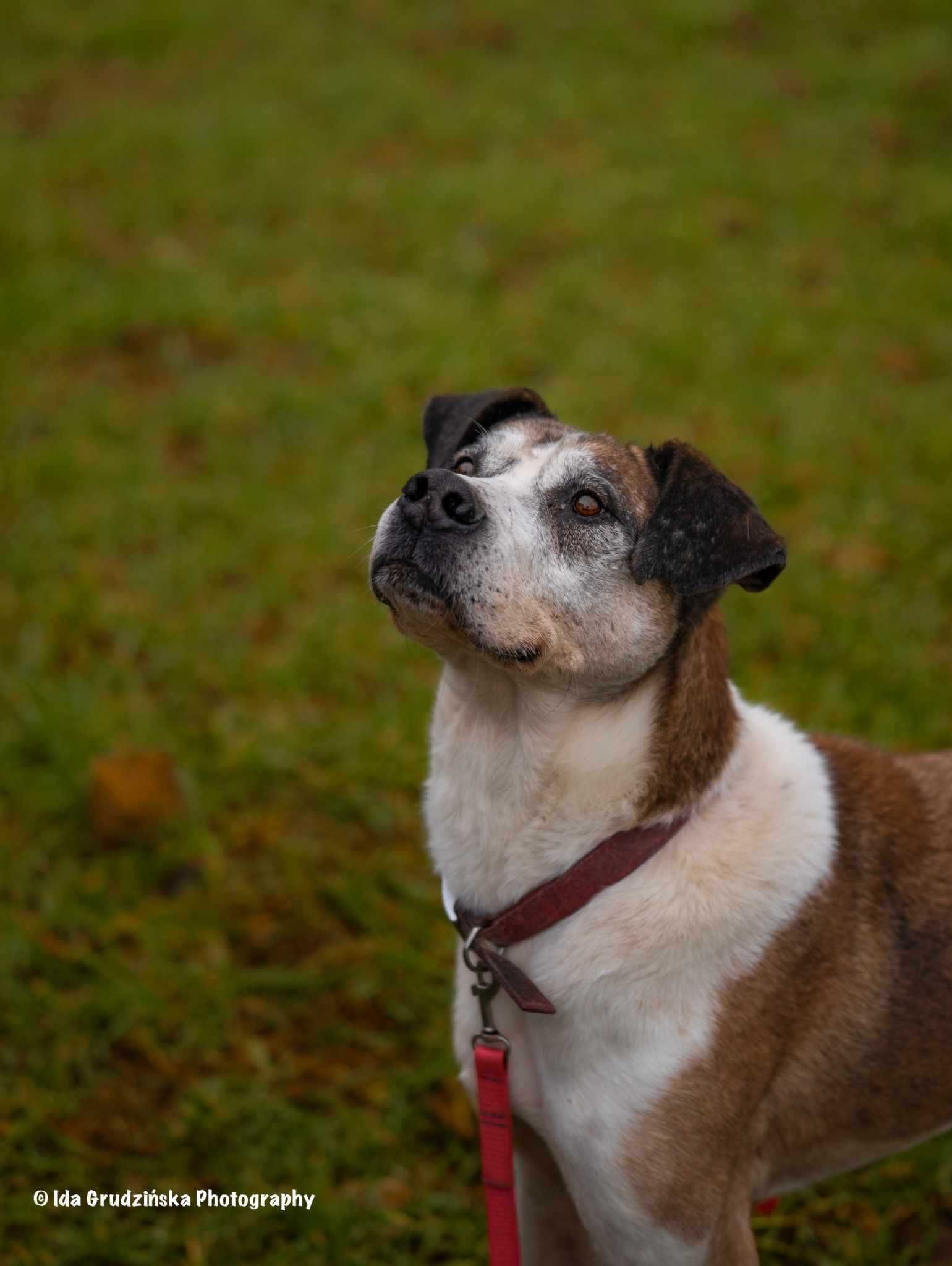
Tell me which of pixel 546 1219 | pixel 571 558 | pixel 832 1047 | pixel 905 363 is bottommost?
pixel 546 1219

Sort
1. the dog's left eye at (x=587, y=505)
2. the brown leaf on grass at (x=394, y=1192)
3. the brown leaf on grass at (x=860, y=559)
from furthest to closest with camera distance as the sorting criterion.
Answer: the brown leaf on grass at (x=860, y=559) → the brown leaf on grass at (x=394, y=1192) → the dog's left eye at (x=587, y=505)

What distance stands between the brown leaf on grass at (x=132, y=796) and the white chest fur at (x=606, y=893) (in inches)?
68.9

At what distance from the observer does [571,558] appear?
2.45m

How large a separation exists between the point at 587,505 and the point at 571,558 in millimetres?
153

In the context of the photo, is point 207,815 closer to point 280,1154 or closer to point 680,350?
point 280,1154

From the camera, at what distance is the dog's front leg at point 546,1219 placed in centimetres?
272

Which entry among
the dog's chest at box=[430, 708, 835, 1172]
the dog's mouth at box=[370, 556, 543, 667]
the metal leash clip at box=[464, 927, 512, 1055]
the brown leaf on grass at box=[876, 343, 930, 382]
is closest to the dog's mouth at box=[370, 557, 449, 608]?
the dog's mouth at box=[370, 556, 543, 667]

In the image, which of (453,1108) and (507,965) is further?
(453,1108)

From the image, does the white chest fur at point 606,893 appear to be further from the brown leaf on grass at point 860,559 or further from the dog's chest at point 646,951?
the brown leaf on grass at point 860,559

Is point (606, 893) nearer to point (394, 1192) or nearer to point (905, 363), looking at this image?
point (394, 1192)

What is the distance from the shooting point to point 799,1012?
2.41 meters

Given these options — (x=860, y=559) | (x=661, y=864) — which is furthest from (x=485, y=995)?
(x=860, y=559)

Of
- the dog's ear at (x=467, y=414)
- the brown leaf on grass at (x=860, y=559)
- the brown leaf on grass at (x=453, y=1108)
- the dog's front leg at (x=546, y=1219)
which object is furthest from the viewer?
the brown leaf on grass at (x=860, y=559)

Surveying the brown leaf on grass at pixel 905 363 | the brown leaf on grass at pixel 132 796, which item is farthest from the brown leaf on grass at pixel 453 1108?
the brown leaf on grass at pixel 905 363
